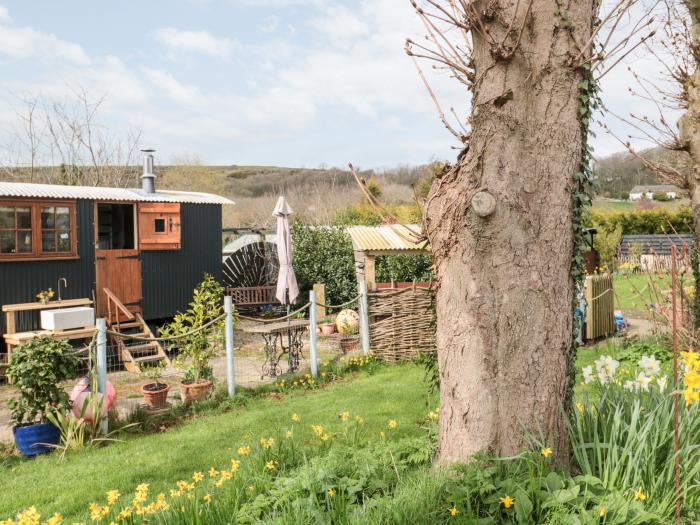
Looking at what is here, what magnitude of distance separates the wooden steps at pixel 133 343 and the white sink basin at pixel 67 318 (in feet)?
1.65

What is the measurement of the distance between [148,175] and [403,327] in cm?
707

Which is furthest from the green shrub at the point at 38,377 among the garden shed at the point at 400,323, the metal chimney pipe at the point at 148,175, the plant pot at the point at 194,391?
the metal chimney pipe at the point at 148,175

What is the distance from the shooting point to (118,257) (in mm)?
11641

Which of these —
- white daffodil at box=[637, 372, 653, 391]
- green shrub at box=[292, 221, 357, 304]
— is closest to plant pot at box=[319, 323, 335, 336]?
green shrub at box=[292, 221, 357, 304]

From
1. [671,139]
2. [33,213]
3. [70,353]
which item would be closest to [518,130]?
[671,139]

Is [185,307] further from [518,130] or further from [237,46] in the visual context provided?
[518,130]

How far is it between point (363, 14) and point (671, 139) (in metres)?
3.57

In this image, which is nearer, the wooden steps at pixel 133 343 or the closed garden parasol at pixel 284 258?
the wooden steps at pixel 133 343

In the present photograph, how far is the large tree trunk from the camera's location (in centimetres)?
285

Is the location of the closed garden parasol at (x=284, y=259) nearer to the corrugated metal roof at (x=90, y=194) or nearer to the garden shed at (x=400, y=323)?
the garden shed at (x=400, y=323)

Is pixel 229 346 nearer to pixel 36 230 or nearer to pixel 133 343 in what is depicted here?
pixel 133 343

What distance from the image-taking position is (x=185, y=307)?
12945 millimetres

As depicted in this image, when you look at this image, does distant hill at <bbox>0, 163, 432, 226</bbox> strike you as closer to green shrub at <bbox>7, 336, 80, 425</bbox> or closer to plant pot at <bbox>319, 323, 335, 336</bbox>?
plant pot at <bbox>319, 323, 335, 336</bbox>

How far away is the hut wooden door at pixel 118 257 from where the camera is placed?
11.3 m
